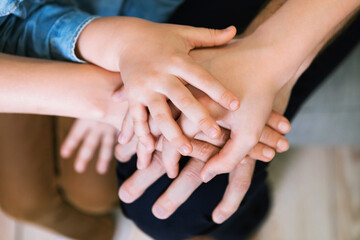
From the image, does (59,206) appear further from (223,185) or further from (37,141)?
(223,185)

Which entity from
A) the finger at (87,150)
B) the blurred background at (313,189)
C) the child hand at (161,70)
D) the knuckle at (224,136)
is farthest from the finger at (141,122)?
the blurred background at (313,189)

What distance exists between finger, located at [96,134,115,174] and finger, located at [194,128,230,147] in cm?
29

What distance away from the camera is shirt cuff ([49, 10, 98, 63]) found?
0.61 metres

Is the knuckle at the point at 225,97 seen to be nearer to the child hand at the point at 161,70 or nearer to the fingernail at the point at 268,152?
the child hand at the point at 161,70

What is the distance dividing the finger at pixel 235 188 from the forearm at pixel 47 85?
0.25 metres

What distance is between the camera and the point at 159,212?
2.04 ft

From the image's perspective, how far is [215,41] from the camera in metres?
0.57

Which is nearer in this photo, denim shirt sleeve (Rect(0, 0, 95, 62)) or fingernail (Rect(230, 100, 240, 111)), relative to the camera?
fingernail (Rect(230, 100, 240, 111))

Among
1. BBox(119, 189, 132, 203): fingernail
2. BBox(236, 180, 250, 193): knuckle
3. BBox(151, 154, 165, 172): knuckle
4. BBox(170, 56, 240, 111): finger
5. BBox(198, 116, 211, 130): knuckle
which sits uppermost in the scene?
BBox(170, 56, 240, 111): finger

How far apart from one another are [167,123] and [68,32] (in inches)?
9.8

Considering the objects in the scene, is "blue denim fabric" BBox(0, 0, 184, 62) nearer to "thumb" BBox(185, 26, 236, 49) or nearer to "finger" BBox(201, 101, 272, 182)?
"thumb" BBox(185, 26, 236, 49)

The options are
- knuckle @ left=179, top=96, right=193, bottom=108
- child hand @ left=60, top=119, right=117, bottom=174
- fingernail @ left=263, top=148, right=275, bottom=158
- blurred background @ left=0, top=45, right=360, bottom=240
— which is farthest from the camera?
blurred background @ left=0, top=45, right=360, bottom=240

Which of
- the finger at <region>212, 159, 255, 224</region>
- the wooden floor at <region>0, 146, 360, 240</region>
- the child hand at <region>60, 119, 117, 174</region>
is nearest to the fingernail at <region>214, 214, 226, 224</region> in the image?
the finger at <region>212, 159, 255, 224</region>

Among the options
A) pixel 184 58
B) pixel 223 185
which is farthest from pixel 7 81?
pixel 223 185
